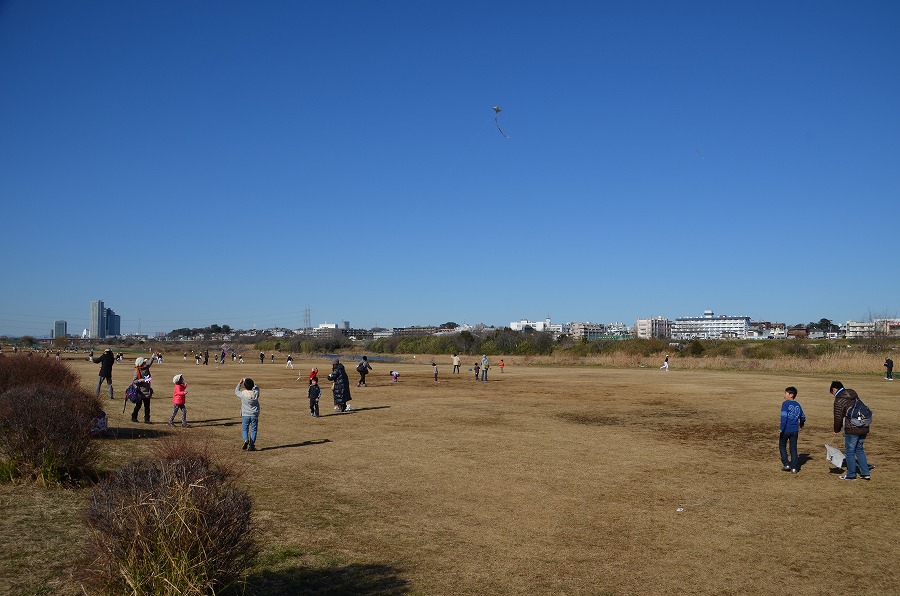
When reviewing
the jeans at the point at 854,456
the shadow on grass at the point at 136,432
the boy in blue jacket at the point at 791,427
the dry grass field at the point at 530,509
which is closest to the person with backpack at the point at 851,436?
the jeans at the point at 854,456

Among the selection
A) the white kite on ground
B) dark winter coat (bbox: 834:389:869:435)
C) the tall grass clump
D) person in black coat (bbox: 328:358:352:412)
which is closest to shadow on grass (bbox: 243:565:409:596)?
the tall grass clump

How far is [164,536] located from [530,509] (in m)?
6.75

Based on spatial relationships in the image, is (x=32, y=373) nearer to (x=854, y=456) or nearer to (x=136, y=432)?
(x=136, y=432)

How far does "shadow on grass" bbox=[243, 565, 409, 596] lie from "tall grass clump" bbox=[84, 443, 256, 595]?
1363mm

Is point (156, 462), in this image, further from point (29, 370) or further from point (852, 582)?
point (29, 370)

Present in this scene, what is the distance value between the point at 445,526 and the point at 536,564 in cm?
196

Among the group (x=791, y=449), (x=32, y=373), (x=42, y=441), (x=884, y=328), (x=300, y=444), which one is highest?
(x=884, y=328)

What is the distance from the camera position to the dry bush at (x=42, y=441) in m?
10.7

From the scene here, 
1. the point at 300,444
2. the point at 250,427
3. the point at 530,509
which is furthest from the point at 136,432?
the point at 530,509

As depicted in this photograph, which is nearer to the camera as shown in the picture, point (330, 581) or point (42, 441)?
point (330, 581)

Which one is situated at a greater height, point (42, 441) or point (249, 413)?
point (42, 441)

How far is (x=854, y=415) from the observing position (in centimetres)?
1293

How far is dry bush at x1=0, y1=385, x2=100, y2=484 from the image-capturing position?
420 inches

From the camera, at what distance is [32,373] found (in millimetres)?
18578
